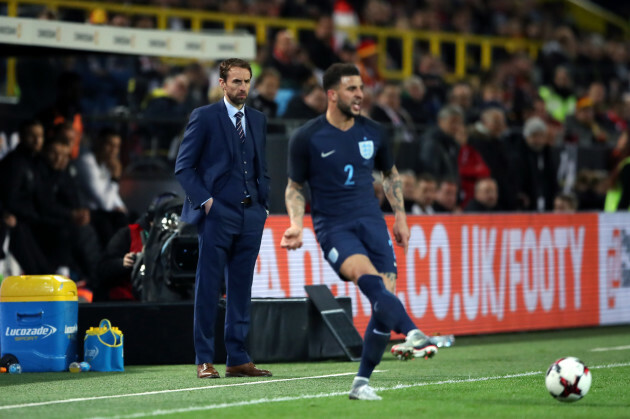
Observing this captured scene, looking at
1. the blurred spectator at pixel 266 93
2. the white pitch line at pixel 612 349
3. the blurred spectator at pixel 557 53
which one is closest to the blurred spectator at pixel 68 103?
the blurred spectator at pixel 266 93

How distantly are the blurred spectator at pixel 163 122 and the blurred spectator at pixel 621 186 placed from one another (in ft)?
19.3

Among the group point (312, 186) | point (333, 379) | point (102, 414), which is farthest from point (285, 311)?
point (102, 414)

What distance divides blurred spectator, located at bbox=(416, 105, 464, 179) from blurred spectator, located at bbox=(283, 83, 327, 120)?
1760mm

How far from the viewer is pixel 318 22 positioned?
20250 millimetres

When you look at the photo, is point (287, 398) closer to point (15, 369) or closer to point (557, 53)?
point (15, 369)

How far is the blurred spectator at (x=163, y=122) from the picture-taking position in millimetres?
15453

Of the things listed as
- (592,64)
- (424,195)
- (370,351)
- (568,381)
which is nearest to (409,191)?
(424,195)

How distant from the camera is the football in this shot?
24.9 feet

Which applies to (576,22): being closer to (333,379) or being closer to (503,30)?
(503,30)

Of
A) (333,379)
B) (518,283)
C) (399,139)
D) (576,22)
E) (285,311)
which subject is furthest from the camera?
(576,22)

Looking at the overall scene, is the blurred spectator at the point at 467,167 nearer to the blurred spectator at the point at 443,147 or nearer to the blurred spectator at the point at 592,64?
the blurred spectator at the point at 443,147

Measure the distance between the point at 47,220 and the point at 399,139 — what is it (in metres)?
5.14

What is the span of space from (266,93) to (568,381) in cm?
828

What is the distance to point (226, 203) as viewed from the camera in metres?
9.38
